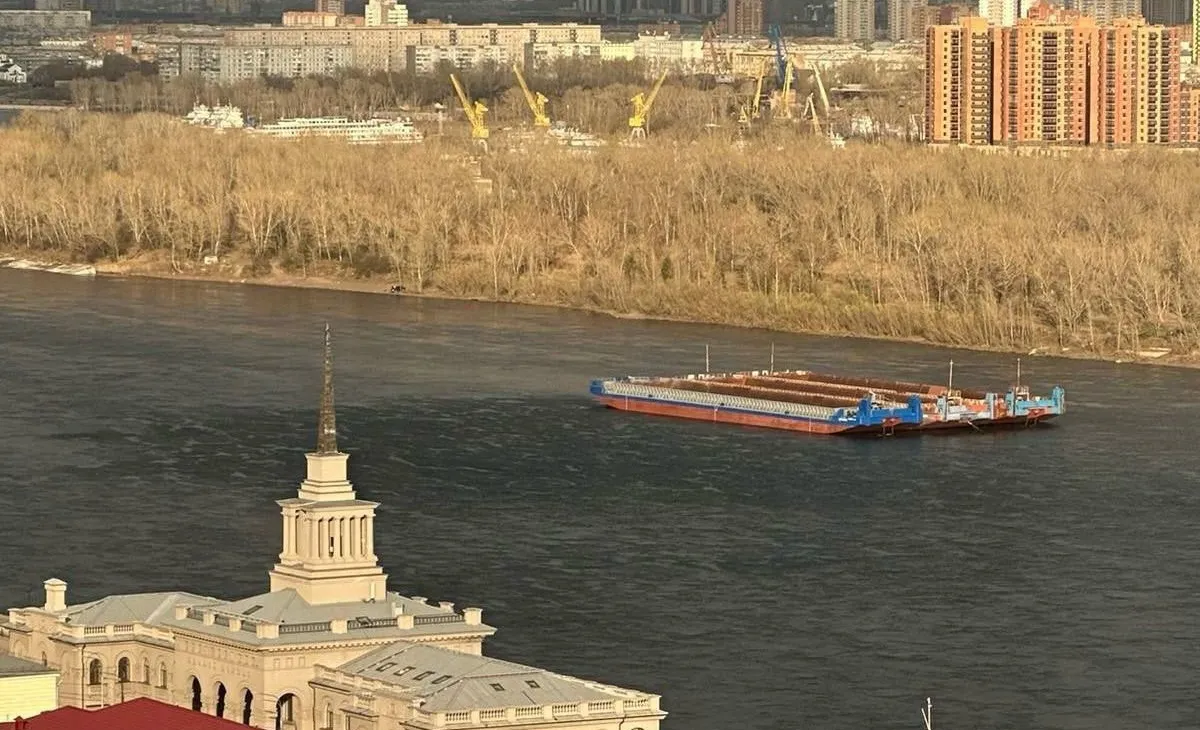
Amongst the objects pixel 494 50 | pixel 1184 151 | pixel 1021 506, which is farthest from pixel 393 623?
pixel 494 50

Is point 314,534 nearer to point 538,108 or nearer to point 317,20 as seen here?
point 538,108

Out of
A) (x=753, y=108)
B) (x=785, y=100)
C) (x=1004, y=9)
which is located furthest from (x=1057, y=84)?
(x=1004, y=9)

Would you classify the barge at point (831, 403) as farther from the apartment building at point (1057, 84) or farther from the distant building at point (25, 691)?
the apartment building at point (1057, 84)


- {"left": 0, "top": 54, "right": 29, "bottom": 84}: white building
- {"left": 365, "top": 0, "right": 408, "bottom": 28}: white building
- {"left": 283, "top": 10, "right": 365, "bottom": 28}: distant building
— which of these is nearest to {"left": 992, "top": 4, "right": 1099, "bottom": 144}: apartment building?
{"left": 0, "top": 54, "right": 29, "bottom": 84}: white building

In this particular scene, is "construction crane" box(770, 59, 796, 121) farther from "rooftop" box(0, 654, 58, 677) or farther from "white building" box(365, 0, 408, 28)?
"rooftop" box(0, 654, 58, 677)

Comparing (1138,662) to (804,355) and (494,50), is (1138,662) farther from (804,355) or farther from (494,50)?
(494,50)

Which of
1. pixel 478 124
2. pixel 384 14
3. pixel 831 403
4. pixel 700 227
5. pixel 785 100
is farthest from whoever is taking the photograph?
pixel 384 14
